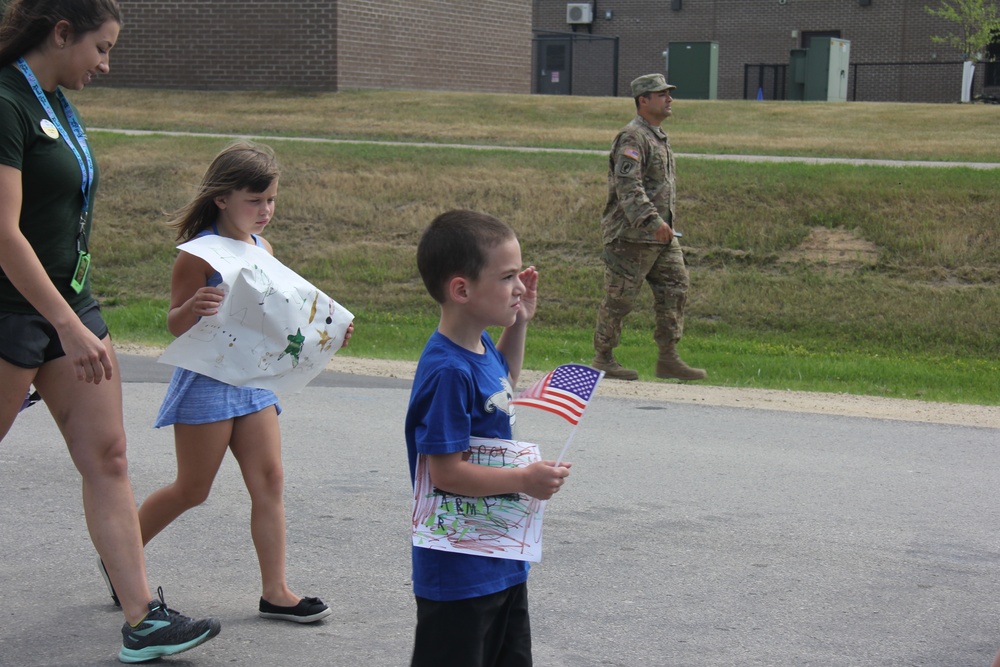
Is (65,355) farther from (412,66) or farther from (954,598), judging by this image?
(412,66)

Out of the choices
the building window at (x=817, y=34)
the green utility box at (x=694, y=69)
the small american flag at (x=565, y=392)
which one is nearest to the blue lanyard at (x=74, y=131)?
the small american flag at (x=565, y=392)

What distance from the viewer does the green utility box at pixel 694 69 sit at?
33.3m

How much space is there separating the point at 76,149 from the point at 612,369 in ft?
19.7

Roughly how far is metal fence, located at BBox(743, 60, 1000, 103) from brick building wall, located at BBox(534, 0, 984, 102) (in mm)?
32

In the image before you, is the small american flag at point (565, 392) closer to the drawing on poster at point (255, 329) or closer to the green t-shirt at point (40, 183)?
the drawing on poster at point (255, 329)

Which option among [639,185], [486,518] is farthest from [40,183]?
[639,185]

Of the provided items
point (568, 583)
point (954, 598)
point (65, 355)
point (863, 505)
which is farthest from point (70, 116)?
point (863, 505)

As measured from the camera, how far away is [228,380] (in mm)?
3850

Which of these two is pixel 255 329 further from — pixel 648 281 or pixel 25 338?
pixel 648 281

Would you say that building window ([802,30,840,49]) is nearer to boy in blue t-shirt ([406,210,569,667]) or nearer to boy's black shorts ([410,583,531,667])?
boy in blue t-shirt ([406,210,569,667])

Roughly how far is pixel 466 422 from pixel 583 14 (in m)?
43.0

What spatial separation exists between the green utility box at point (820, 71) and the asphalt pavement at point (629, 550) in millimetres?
28215

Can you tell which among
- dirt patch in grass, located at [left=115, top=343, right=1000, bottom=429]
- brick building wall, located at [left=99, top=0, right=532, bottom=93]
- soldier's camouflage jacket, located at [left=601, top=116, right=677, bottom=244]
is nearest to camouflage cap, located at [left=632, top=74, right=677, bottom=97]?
soldier's camouflage jacket, located at [left=601, top=116, right=677, bottom=244]

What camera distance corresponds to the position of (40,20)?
3469mm
